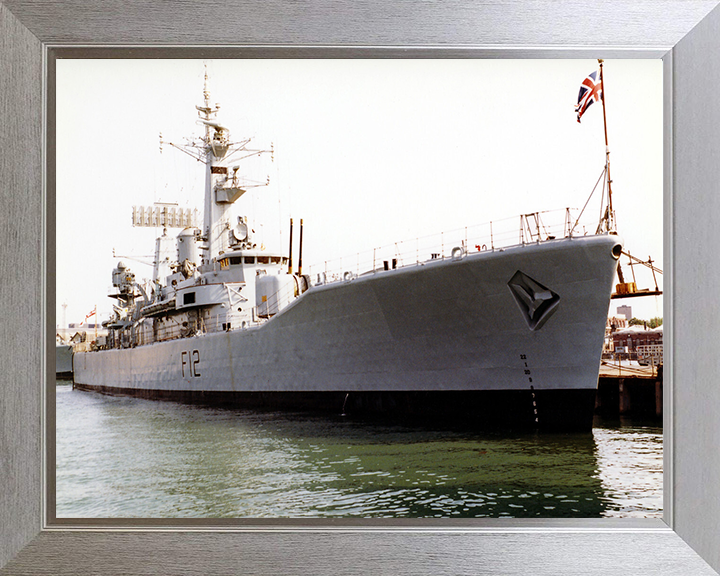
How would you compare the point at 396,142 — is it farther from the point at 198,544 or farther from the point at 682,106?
the point at 198,544

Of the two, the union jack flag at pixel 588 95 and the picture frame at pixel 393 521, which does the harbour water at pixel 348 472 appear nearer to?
the picture frame at pixel 393 521

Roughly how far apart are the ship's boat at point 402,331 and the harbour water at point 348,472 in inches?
19.2

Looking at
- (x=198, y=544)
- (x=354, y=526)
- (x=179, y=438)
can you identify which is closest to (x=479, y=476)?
(x=354, y=526)

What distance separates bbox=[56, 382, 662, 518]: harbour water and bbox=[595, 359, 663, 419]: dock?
1.53 feet

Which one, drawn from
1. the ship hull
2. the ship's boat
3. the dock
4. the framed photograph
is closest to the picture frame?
the framed photograph

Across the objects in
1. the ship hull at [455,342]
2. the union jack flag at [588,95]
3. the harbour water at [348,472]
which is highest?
the union jack flag at [588,95]

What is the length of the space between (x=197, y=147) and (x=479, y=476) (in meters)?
3.66

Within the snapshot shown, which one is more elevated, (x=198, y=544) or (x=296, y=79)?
(x=296, y=79)

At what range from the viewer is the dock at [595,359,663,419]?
7160 mm

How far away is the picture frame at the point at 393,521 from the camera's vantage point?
3035 millimetres

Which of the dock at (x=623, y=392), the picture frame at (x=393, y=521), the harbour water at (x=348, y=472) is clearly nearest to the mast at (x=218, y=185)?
the picture frame at (x=393, y=521)

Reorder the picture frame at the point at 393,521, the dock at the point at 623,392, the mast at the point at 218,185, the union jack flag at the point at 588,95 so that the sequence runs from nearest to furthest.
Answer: the picture frame at the point at 393,521, the union jack flag at the point at 588,95, the mast at the point at 218,185, the dock at the point at 623,392

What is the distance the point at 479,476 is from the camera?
16.0 feet

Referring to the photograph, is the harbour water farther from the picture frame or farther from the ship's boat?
the ship's boat
